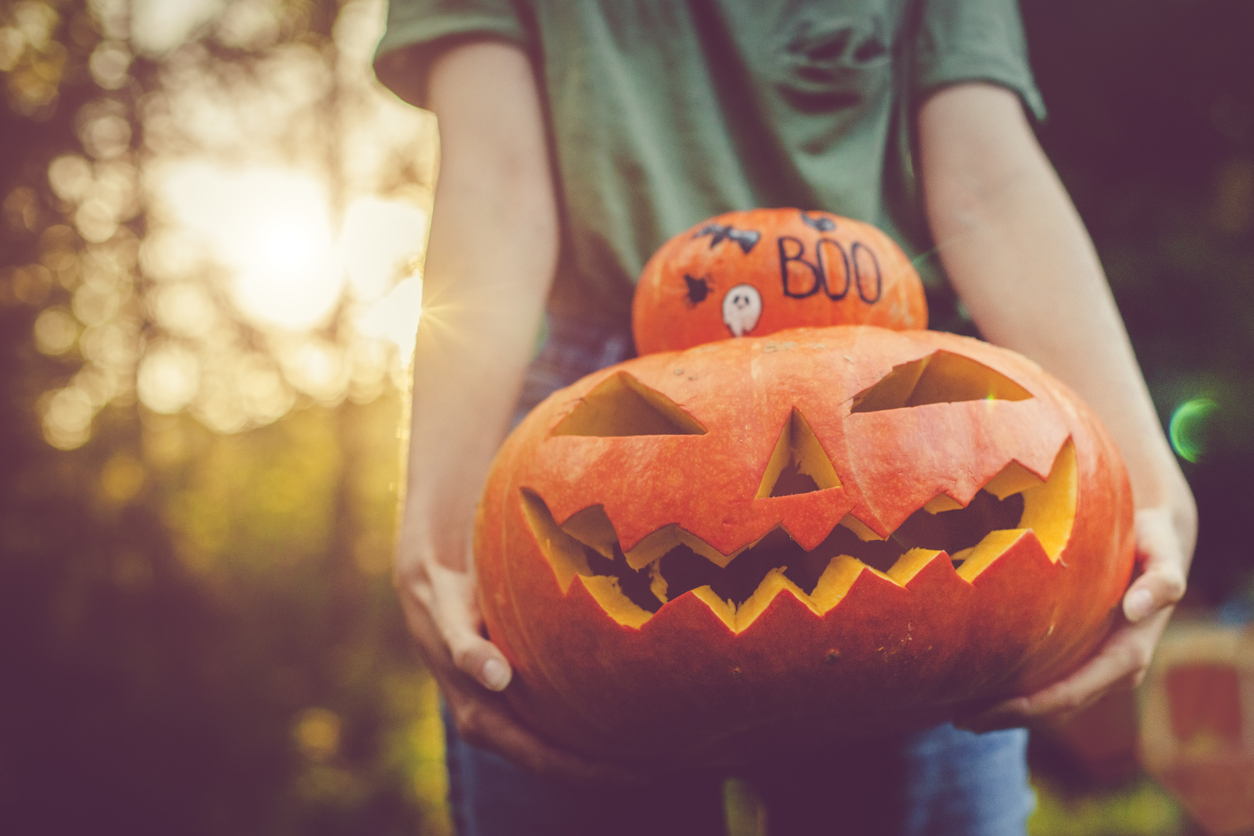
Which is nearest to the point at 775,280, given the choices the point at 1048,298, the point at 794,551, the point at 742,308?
the point at 742,308

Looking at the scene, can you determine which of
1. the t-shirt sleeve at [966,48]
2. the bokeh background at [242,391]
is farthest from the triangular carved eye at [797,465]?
the bokeh background at [242,391]

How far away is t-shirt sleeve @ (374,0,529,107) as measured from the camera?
1465 millimetres

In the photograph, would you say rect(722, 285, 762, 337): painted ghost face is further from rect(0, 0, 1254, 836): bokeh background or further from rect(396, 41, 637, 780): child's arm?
rect(0, 0, 1254, 836): bokeh background

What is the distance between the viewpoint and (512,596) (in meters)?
1.14

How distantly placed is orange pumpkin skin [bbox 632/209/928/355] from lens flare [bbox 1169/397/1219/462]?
11.0ft

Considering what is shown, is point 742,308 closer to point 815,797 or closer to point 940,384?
point 940,384

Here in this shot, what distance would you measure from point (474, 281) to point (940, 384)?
0.80m

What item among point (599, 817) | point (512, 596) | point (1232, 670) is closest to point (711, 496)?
point (512, 596)

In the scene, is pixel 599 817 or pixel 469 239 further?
pixel 469 239

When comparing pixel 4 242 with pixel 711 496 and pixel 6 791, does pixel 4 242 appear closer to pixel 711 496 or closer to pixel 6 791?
pixel 6 791

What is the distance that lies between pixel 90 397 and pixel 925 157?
5930 mm

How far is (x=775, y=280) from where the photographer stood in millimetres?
1234

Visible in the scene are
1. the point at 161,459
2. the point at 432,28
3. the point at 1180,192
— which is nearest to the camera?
the point at 432,28

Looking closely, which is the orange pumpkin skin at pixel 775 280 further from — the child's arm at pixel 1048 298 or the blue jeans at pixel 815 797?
the blue jeans at pixel 815 797
